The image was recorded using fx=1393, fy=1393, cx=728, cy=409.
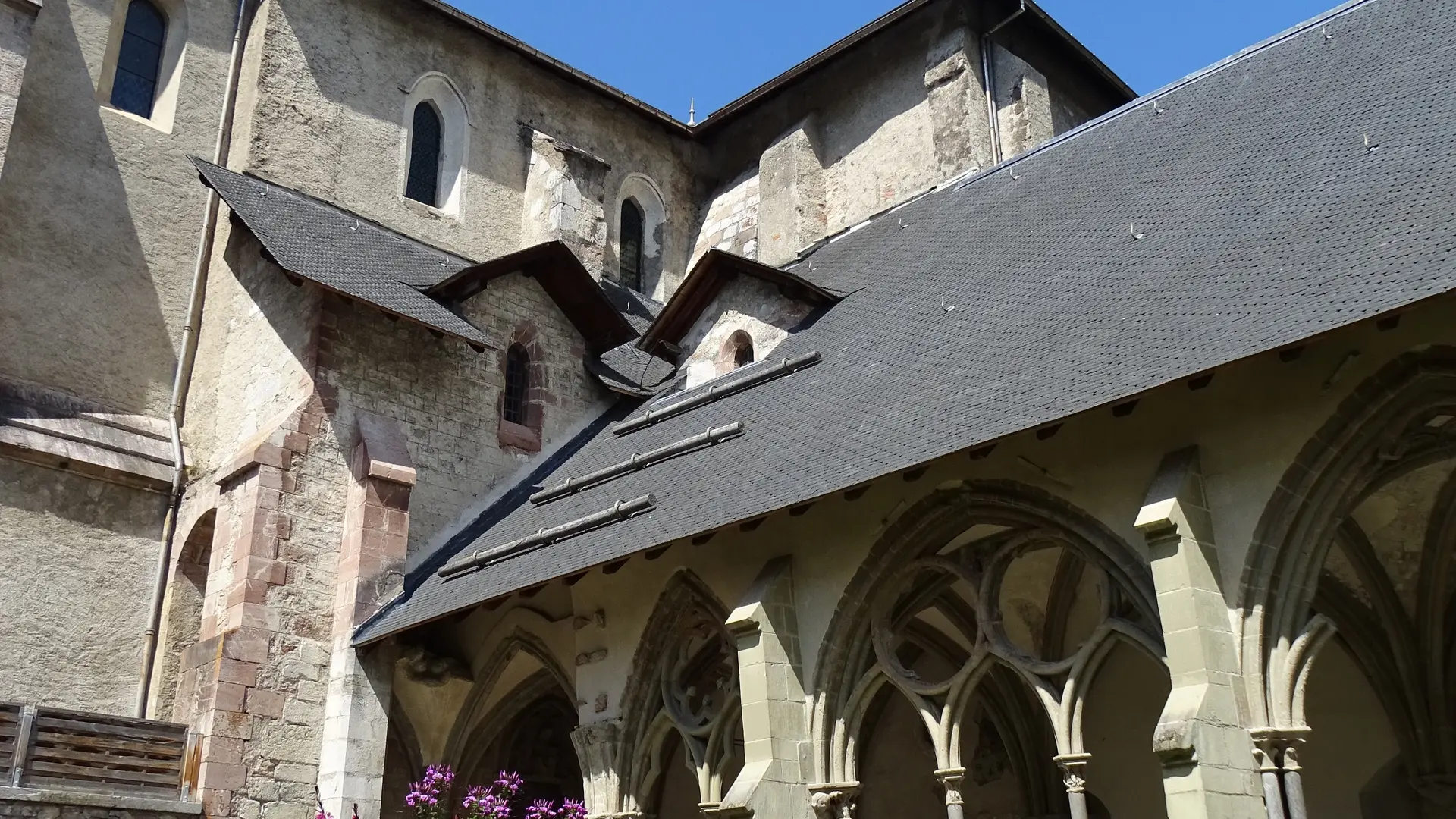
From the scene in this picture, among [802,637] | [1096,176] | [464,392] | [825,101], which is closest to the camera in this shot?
[802,637]

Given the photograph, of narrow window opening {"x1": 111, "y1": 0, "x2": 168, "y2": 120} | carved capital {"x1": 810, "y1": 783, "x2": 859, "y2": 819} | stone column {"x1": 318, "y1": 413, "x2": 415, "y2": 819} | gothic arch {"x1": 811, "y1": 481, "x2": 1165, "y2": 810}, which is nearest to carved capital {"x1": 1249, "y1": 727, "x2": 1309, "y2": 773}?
gothic arch {"x1": 811, "y1": 481, "x2": 1165, "y2": 810}

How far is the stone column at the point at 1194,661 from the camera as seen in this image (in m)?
6.88

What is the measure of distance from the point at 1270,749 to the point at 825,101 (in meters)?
12.1

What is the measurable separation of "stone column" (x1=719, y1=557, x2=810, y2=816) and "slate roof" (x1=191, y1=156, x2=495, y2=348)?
4.49m

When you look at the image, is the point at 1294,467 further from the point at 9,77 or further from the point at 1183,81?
the point at 9,77

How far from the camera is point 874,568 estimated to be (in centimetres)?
936

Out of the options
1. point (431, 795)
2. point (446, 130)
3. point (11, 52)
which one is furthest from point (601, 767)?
point (446, 130)

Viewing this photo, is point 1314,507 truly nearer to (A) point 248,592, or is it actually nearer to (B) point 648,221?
(A) point 248,592

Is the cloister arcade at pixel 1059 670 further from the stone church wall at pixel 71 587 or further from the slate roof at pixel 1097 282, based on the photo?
the stone church wall at pixel 71 587

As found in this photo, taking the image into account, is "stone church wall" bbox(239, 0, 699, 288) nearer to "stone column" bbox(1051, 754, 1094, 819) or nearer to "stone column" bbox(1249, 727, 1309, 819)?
"stone column" bbox(1051, 754, 1094, 819)

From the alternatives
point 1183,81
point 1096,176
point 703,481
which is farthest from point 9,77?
point 1183,81

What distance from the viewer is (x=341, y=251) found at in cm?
1320

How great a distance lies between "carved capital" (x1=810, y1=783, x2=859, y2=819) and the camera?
905 cm

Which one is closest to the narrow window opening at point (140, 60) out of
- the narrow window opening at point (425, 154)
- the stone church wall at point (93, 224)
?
the stone church wall at point (93, 224)
